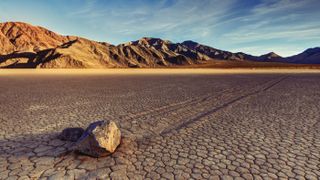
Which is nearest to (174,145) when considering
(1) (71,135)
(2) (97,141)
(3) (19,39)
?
(2) (97,141)

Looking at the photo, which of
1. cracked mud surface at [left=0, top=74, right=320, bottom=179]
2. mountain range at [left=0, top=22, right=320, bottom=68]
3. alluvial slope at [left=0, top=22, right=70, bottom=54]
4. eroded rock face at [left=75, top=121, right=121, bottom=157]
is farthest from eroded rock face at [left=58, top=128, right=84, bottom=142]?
alluvial slope at [left=0, top=22, right=70, bottom=54]

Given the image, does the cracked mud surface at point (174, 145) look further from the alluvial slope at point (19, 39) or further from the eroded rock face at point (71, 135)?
the alluvial slope at point (19, 39)

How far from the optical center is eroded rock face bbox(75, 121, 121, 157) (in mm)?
5461

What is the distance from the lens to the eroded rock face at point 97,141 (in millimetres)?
5461

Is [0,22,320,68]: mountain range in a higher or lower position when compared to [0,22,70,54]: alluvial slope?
lower

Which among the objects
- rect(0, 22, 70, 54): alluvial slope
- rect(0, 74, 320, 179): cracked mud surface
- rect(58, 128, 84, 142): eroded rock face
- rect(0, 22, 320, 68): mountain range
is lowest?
rect(0, 74, 320, 179): cracked mud surface

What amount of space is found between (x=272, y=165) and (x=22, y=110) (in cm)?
997

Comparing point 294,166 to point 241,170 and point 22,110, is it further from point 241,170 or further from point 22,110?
point 22,110

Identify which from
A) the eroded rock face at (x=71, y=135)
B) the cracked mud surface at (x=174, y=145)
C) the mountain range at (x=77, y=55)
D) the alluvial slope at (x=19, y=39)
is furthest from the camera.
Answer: the alluvial slope at (x=19, y=39)

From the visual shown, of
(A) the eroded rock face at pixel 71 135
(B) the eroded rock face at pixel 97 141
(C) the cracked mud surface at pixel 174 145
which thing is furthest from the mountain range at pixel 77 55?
(B) the eroded rock face at pixel 97 141

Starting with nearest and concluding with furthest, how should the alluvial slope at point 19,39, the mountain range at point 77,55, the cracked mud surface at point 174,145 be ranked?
the cracked mud surface at point 174,145, the mountain range at point 77,55, the alluvial slope at point 19,39

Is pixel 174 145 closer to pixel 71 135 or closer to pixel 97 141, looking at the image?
pixel 97 141

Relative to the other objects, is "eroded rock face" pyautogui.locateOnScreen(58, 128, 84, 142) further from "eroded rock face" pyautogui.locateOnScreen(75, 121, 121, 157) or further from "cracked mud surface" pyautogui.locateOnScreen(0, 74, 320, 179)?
"eroded rock face" pyautogui.locateOnScreen(75, 121, 121, 157)

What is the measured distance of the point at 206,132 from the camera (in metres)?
7.48
